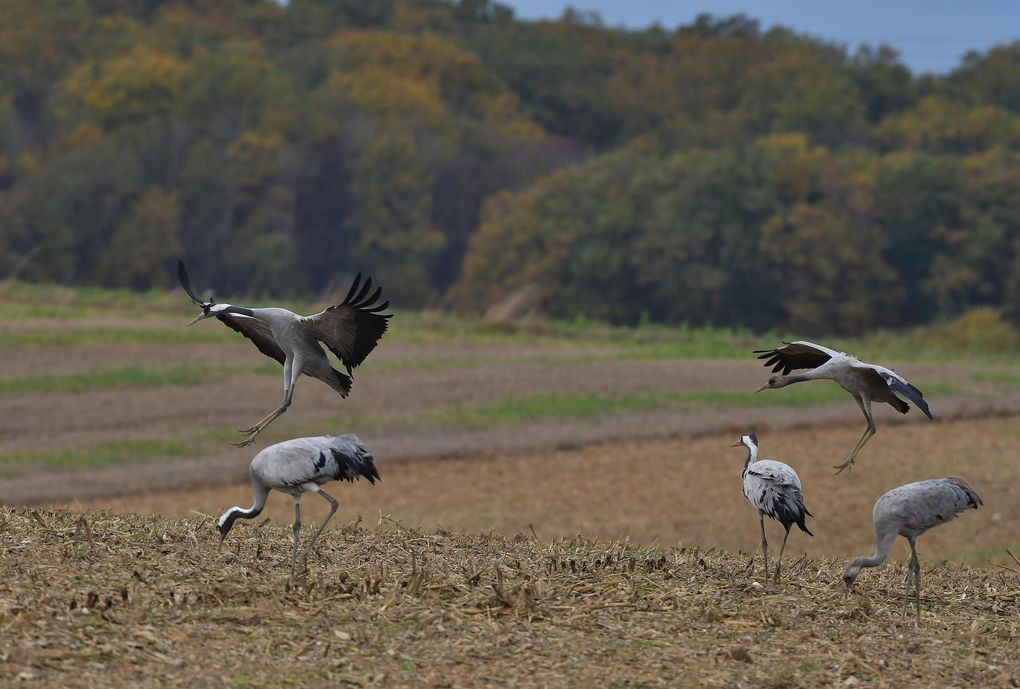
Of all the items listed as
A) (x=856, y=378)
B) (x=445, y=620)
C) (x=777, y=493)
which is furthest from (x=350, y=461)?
(x=856, y=378)

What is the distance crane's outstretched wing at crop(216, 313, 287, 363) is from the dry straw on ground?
120 centimetres

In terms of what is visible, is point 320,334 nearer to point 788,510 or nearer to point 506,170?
point 788,510

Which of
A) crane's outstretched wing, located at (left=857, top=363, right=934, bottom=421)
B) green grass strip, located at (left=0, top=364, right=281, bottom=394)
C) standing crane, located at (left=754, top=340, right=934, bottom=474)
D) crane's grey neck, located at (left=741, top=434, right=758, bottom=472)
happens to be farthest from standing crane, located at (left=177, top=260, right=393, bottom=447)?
green grass strip, located at (left=0, top=364, right=281, bottom=394)

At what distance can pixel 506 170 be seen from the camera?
6944cm

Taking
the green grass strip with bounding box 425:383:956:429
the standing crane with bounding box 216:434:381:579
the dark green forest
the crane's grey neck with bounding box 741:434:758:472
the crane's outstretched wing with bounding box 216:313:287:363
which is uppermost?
the dark green forest

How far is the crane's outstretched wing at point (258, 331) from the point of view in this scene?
8977mm

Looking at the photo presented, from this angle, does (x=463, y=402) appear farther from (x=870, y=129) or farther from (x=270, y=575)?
(x=870, y=129)

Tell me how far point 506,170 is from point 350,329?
61262 millimetres

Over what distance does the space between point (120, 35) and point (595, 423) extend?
5473 cm

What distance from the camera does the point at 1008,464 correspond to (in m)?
23.9

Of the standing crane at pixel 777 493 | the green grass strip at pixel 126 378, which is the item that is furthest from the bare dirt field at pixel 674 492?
the standing crane at pixel 777 493

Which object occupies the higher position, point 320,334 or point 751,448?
point 320,334

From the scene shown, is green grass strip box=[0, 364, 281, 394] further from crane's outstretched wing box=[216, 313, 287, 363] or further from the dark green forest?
the dark green forest

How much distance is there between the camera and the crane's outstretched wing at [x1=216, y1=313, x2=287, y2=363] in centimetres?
898
